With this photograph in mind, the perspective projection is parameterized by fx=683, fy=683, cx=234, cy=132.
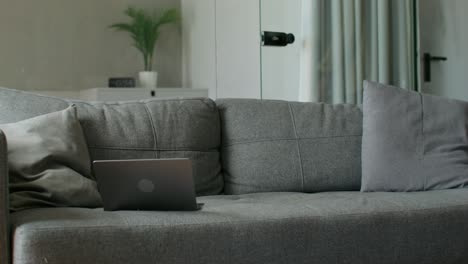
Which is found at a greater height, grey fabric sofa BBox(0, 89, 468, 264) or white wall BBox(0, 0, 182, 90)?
white wall BBox(0, 0, 182, 90)

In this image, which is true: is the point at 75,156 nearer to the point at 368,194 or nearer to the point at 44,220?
the point at 44,220

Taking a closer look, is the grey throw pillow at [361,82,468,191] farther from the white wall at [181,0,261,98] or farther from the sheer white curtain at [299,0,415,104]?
the white wall at [181,0,261,98]

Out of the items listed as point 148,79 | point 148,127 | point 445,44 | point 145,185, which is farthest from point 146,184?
point 148,79

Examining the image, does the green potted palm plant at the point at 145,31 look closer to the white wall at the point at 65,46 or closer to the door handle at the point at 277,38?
the white wall at the point at 65,46

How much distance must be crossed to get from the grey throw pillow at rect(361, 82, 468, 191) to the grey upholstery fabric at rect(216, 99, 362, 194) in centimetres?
9

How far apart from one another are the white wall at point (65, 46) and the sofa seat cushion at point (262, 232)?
130 inches

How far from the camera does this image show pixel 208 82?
5504mm

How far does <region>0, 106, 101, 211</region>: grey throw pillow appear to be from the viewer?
2.12 meters

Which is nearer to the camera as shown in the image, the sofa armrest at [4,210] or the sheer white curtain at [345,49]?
the sofa armrest at [4,210]

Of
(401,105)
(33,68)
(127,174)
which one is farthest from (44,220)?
(33,68)

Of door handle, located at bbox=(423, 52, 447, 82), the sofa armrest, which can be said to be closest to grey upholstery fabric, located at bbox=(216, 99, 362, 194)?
the sofa armrest

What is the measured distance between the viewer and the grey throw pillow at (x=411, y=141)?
2729 millimetres

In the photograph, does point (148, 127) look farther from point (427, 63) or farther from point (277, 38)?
point (427, 63)

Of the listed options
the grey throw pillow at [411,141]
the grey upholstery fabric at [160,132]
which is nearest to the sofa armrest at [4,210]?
the grey upholstery fabric at [160,132]
